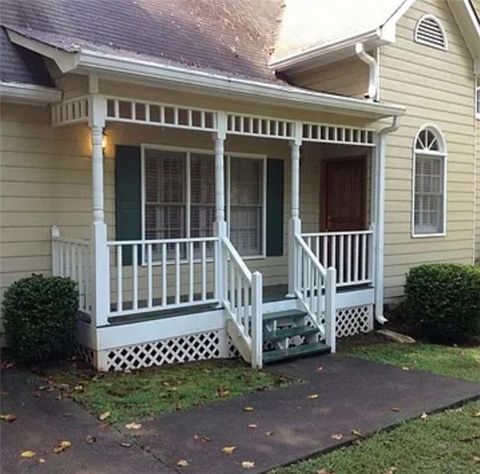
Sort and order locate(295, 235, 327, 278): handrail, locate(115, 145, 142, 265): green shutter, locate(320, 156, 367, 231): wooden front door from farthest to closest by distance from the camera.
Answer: locate(320, 156, 367, 231): wooden front door < locate(295, 235, 327, 278): handrail < locate(115, 145, 142, 265): green shutter

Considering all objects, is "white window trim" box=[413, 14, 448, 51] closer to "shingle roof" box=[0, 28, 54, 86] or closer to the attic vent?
the attic vent

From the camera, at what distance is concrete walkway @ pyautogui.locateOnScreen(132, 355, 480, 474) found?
4.12 m

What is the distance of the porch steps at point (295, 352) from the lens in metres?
6.74

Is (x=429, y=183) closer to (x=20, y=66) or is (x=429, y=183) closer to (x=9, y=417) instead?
(x=20, y=66)

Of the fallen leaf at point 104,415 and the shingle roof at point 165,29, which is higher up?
the shingle roof at point 165,29

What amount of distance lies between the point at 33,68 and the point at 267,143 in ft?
12.2

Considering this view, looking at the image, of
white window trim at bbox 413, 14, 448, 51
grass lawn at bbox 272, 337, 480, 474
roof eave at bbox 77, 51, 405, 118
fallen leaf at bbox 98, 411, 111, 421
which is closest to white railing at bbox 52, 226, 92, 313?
fallen leaf at bbox 98, 411, 111, 421

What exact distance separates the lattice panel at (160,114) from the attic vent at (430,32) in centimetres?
452

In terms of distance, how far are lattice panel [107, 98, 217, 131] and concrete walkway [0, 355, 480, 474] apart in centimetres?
295

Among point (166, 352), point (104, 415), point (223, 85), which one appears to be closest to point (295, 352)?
point (166, 352)

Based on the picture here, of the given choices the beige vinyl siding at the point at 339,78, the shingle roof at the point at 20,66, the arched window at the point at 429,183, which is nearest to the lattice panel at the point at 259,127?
the beige vinyl siding at the point at 339,78

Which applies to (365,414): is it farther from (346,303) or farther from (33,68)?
(33,68)

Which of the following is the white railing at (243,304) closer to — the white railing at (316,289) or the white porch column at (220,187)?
the white porch column at (220,187)

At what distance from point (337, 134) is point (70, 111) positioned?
3.90 m
